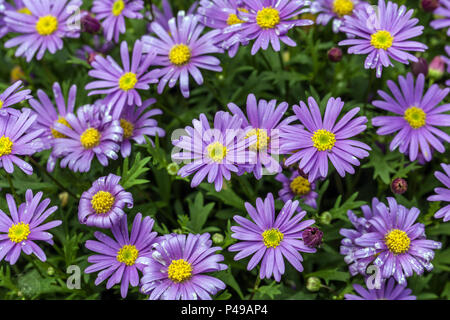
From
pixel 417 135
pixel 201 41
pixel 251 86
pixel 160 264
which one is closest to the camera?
pixel 160 264

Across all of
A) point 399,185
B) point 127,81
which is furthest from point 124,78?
point 399,185

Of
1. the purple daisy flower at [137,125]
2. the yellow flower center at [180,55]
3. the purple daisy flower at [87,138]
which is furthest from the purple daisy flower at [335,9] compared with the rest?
the purple daisy flower at [87,138]

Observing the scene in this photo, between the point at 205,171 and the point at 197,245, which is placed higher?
the point at 205,171

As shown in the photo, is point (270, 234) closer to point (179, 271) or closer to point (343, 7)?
point (179, 271)

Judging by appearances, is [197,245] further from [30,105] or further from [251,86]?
[30,105]

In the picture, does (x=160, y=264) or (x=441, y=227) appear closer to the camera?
(x=160, y=264)

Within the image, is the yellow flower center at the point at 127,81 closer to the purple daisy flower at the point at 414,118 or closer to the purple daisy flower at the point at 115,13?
the purple daisy flower at the point at 115,13
